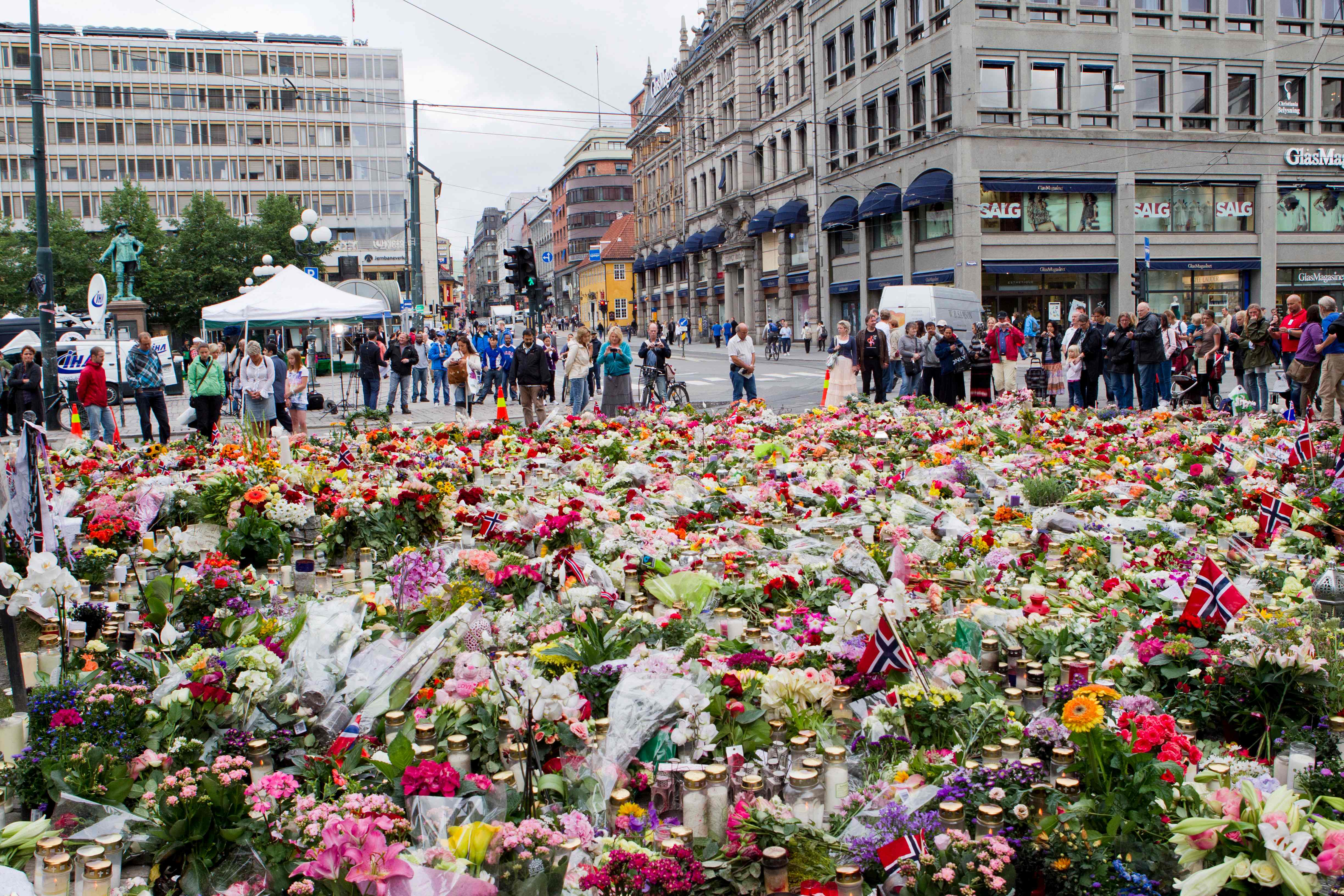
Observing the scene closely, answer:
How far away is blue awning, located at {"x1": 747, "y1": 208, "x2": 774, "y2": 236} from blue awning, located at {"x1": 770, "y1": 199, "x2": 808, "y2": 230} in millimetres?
949

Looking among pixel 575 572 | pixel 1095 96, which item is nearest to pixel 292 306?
pixel 575 572

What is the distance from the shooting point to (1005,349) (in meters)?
19.7

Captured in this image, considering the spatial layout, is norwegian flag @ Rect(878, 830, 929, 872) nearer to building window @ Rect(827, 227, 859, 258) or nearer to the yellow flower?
the yellow flower

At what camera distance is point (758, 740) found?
13.0 ft

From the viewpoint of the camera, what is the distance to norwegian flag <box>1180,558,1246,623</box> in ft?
13.9

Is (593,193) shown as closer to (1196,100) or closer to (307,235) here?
(1196,100)

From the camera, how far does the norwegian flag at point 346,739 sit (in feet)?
12.8

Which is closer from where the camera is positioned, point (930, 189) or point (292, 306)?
point (292, 306)

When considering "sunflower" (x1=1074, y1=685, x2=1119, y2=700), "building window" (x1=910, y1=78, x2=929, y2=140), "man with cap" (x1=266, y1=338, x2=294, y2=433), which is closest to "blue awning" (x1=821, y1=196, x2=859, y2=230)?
"building window" (x1=910, y1=78, x2=929, y2=140)

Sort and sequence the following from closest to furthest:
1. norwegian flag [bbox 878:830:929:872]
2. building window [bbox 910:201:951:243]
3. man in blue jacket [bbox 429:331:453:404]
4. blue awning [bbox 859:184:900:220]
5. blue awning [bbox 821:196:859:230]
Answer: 1. norwegian flag [bbox 878:830:929:872]
2. man in blue jacket [bbox 429:331:453:404]
3. building window [bbox 910:201:951:243]
4. blue awning [bbox 859:184:900:220]
5. blue awning [bbox 821:196:859:230]

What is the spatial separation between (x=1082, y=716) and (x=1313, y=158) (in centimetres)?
4582

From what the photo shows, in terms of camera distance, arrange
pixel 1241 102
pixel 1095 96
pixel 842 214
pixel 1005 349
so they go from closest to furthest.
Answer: pixel 1005 349 < pixel 1095 96 < pixel 1241 102 < pixel 842 214

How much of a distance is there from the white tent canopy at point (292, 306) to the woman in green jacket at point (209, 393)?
1.81 meters

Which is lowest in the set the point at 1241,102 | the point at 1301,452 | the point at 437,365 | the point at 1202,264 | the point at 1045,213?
the point at 1301,452
